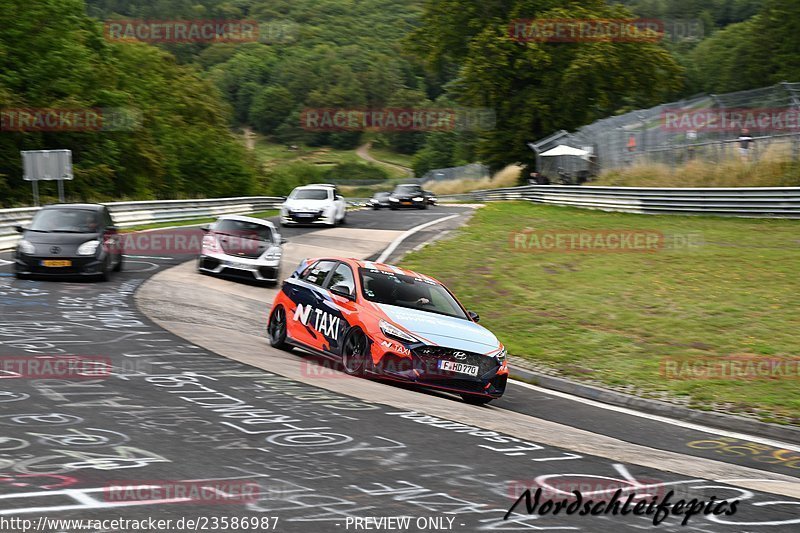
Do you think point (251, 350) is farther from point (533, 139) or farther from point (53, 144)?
point (533, 139)

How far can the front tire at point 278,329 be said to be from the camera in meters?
13.5

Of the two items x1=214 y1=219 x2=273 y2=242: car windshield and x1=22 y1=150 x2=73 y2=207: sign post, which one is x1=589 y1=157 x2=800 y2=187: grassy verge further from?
x1=22 y1=150 x2=73 y2=207: sign post

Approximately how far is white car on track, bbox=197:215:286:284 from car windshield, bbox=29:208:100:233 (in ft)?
9.91

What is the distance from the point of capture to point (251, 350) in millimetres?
12852

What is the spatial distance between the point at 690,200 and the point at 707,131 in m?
2.78

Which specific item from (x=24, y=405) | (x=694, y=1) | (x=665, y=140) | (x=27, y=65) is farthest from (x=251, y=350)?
(x=694, y=1)

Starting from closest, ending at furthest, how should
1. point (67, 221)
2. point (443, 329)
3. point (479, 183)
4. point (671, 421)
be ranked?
point (671, 421), point (443, 329), point (67, 221), point (479, 183)

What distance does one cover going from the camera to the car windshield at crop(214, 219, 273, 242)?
2145 cm

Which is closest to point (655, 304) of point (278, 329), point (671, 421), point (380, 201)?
point (671, 421)

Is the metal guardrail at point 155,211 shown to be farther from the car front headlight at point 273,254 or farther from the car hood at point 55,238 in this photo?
the car front headlight at point 273,254

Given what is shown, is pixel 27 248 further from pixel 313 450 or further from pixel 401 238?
pixel 401 238

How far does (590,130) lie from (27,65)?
2715cm

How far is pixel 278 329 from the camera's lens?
13602mm

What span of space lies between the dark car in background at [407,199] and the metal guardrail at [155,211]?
675cm
